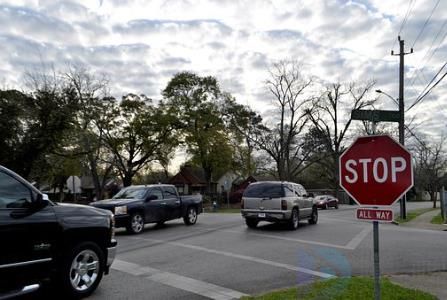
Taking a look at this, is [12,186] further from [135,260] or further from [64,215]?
[135,260]

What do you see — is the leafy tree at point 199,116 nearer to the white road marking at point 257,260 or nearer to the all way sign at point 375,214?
the white road marking at point 257,260

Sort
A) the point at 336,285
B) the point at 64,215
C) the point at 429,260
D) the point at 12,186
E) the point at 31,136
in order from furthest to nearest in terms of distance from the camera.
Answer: the point at 31,136
the point at 429,260
the point at 336,285
the point at 64,215
the point at 12,186

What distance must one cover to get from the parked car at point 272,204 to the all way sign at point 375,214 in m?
11.9

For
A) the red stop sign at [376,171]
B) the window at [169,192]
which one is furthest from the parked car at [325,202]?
the red stop sign at [376,171]

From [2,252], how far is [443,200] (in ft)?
80.2

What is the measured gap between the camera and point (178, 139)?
5356cm

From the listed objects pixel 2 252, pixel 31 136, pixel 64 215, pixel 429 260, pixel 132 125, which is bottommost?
pixel 429 260

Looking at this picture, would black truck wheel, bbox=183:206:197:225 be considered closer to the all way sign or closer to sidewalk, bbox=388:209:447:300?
sidewalk, bbox=388:209:447:300

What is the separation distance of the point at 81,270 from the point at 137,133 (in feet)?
150

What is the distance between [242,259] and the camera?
10.4m

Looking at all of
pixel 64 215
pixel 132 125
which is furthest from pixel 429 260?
pixel 132 125

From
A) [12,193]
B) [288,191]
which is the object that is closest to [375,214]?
[12,193]

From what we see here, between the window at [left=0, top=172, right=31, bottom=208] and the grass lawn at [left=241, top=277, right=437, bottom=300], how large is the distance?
333 cm

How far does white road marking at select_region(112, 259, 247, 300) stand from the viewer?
23.6 feet
